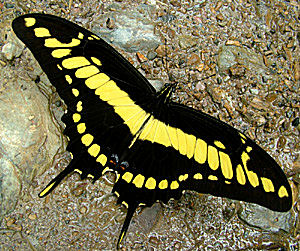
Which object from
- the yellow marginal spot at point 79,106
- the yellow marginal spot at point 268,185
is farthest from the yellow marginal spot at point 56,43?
the yellow marginal spot at point 268,185

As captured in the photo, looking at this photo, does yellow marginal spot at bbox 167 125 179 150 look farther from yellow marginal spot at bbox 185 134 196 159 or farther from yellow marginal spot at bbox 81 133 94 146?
yellow marginal spot at bbox 81 133 94 146

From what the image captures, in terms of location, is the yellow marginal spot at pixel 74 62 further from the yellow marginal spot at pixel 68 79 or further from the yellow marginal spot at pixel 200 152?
the yellow marginal spot at pixel 200 152

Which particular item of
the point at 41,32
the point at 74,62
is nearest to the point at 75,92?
the point at 74,62

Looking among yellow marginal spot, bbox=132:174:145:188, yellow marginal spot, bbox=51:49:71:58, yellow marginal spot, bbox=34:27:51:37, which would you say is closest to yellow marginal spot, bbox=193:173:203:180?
yellow marginal spot, bbox=132:174:145:188

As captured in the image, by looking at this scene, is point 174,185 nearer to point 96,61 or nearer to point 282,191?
point 282,191

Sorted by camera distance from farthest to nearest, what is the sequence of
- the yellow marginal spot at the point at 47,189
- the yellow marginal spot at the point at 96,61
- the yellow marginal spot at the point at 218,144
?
the yellow marginal spot at the point at 47,189 < the yellow marginal spot at the point at 96,61 < the yellow marginal spot at the point at 218,144

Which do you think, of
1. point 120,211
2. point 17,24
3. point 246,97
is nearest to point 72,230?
point 120,211
